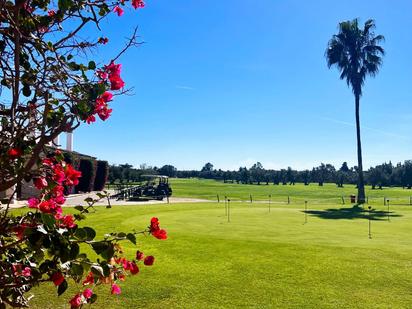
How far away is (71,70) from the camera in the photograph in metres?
2.96

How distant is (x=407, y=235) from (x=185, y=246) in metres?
7.68

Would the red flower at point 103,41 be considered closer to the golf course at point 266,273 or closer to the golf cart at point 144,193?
the golf course at point 266,273

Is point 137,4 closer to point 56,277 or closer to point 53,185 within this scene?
point 53,185

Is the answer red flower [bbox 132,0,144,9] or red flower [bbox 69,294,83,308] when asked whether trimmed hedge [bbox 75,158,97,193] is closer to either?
red flower [bbox 132,0,144,9]

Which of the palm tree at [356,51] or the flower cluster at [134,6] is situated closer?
the flower cluster at [134,6]

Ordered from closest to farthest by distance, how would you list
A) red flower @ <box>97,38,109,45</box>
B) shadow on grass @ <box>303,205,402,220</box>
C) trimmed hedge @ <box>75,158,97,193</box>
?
1. red flower @ <box>97,38,109,45</box>
2. shadow on grass @ <box>303,205,402,220</box>
3. trimmed hedge @ <box>75,158,97,193</box>

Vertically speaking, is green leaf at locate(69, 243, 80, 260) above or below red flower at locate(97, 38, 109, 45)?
below

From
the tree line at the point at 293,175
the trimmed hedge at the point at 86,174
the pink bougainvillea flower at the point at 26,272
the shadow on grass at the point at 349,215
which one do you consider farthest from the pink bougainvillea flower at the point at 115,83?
the tree line at the point at 293,175

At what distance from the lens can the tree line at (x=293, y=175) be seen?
8088 cm

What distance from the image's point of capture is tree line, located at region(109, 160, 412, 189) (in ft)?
265

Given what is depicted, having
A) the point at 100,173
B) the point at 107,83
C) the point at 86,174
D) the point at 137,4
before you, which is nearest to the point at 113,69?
the point at 107,83

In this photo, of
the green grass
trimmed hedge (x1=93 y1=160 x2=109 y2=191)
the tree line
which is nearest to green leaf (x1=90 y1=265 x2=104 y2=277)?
the green grass

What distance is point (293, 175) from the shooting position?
385 feet

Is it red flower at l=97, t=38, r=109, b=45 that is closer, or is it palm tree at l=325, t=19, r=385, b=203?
red flower at l=97, t=38, r=109, b=45
